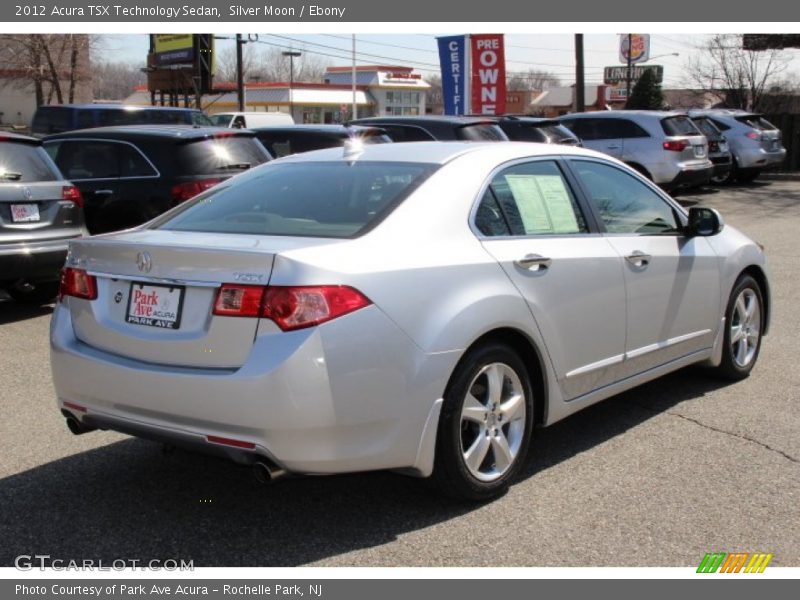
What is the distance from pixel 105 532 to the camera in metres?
3.87

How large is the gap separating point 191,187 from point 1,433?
4339 mm

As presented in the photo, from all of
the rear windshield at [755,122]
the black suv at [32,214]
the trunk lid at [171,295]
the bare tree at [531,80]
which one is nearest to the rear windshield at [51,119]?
the black suv at [32,214]

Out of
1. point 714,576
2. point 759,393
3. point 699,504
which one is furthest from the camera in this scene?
point 759,393

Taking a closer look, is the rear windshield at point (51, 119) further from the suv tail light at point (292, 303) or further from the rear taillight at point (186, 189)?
the suv tail light at point (292, 303)

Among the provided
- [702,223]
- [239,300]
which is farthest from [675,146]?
[239,300]

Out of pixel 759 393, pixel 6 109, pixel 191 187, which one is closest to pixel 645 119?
pixel 191 187

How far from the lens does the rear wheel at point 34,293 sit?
921 centimetres

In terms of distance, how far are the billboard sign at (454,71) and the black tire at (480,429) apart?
787 inches

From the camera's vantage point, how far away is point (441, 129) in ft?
44.4

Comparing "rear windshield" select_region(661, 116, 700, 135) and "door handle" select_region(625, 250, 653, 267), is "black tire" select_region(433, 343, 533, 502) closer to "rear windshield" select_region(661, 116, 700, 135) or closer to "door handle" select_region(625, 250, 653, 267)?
"door handle" select_region(625, 250, 653, 267)

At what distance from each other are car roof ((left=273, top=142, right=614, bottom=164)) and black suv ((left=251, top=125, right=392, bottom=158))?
757 cm

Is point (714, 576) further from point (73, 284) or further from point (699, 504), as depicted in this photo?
point (73, 284)

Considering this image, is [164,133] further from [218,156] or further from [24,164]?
[24,164]

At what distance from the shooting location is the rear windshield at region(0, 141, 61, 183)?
8.05 m
